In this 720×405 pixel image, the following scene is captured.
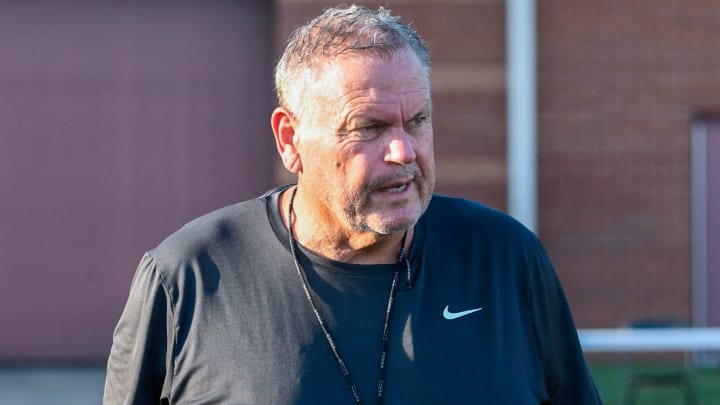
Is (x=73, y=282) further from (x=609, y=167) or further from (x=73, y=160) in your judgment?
(x=609, y=167)

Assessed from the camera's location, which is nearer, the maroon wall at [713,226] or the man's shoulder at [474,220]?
the man's shoulder at [474,220]

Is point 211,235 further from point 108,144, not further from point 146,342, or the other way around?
point 108,144

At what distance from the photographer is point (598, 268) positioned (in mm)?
8930

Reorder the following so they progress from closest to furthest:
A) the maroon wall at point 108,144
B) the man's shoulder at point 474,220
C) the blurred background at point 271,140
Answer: the man's shoulder at point 474,220 < the blurred background at point 271,140 < the maroon wall at point 108,144

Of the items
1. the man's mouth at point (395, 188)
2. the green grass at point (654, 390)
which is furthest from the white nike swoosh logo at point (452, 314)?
the green grass at point (654, 390)

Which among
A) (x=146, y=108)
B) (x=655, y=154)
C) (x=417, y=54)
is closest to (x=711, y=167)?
(x=655, y=154)

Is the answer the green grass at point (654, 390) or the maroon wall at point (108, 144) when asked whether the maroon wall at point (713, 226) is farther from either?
the maroon wall at point (108, 144)

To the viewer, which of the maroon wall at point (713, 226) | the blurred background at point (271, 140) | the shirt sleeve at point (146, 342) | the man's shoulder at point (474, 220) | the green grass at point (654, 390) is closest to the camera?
the shirt sleeve at point (146, 342)

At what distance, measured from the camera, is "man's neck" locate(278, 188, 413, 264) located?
223 centimetres

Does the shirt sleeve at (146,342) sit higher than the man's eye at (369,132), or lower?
lower

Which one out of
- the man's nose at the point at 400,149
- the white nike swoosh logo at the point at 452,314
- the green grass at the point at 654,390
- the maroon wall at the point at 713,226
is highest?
the man's nose at the point at 400,149

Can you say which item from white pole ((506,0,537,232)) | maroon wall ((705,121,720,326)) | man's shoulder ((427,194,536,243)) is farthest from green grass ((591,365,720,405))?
man's shoulder ((427,194,536,243))

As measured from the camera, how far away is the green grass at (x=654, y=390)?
25.4ft

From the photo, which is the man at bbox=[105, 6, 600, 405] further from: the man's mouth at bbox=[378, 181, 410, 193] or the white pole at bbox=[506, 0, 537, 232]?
the white pole at bbox=[506, 0, 537, 232]
